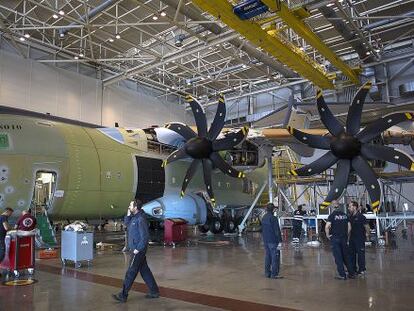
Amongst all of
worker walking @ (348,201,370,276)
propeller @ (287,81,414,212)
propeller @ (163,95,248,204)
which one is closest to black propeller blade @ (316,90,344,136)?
propeller @ (287,81,414,212)

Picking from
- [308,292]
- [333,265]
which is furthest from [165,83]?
[308,292]

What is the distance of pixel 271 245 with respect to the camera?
9992 millimetres

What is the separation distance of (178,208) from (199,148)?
3437mm

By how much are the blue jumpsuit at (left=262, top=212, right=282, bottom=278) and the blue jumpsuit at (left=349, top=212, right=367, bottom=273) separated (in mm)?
1974

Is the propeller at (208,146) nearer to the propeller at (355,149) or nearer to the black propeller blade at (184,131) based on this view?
the black propeller blade at (184,131)

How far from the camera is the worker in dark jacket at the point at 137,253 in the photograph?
7406 mm

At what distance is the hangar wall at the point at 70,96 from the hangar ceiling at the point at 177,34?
1230mm

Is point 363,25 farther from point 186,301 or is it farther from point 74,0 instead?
point 186,301

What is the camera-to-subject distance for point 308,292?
8.02 meters

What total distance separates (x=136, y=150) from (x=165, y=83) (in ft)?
68.4

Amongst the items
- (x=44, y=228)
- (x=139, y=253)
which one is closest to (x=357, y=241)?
(x=139, y=253)

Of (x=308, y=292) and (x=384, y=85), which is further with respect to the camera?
(x=384, y=85)

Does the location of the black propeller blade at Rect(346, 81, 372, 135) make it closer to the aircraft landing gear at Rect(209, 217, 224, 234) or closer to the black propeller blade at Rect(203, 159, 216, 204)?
the black propeller blade at Rect(203, 159, 216, 204)

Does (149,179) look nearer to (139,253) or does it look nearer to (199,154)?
(199,154)
